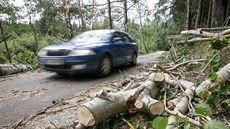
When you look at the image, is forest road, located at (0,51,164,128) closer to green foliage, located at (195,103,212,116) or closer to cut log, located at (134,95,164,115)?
cut log, located at (134,95,164,115)

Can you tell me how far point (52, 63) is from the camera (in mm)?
7219

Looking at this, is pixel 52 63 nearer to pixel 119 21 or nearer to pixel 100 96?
pixel 100 96

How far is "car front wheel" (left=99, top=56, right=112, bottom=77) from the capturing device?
7.56 meters

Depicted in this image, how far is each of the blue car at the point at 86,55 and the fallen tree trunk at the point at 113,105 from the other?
11.8 feet

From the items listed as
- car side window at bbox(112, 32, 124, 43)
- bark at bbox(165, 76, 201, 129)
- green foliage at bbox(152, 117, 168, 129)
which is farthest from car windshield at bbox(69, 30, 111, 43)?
green foliage at bbox(152, 117, 168, 129)

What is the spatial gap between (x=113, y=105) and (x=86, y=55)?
395cm

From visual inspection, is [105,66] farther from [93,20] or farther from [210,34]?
[93,20]

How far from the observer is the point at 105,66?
771 cm

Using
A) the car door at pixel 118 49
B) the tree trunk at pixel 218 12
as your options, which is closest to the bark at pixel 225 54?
the car door at pixel 118 49

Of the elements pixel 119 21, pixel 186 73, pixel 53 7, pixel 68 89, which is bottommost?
pixel 68 89

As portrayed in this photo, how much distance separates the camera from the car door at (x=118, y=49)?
8235 mm

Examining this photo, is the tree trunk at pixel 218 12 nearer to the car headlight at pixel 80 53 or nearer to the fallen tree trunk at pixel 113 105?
the car headlight at pixel 80 53

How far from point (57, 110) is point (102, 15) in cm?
2303

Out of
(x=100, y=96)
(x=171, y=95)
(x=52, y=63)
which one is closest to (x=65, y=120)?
(x=100, y=96)
